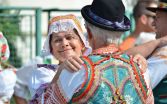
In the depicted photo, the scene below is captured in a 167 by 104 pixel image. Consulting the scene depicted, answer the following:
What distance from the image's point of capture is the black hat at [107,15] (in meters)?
3.59

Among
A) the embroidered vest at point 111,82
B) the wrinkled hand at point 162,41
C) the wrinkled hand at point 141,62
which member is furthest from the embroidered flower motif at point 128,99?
the wrinkled hand at point 162,41

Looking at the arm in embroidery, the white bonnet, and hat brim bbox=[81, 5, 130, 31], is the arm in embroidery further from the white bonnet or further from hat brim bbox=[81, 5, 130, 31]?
the white bonnet

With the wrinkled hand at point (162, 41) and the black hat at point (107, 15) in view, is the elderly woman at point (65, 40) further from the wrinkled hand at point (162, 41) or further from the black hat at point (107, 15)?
the black hat at point (107, 15)

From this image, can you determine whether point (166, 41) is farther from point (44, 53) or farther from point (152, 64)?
point (44, 53)

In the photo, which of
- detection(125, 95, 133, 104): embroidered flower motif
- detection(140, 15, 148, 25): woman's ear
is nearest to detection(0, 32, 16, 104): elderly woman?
detection(125, 95, 133, 104): embroidered flower motif

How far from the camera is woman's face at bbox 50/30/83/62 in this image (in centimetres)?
481

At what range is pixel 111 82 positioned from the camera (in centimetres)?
348

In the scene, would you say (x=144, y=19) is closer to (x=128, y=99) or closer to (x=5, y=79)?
(x=5, y=79)

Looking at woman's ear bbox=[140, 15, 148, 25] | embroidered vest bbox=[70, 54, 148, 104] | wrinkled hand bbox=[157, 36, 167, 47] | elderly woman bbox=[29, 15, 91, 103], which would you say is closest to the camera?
embroidered vest bbox=[70, 54, 148, 104]

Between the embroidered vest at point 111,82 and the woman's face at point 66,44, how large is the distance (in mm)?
1265

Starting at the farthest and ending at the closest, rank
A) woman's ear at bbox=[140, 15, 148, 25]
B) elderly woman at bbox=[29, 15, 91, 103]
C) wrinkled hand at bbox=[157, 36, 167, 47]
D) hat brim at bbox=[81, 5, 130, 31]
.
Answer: woman's ear at bbox=[140, 15, 148, 25] < elderly woman at bbox=[29, 15, 91, 103] < wrinkled hand at bbox=[157, 36, 167, 47] < hat brim at bbox=[81, 5, 130, 31]

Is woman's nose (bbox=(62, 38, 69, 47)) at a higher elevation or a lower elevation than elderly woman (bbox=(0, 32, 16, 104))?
higher

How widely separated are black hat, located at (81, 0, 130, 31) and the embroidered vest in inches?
7.0

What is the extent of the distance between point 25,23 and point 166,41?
4.13 metres
